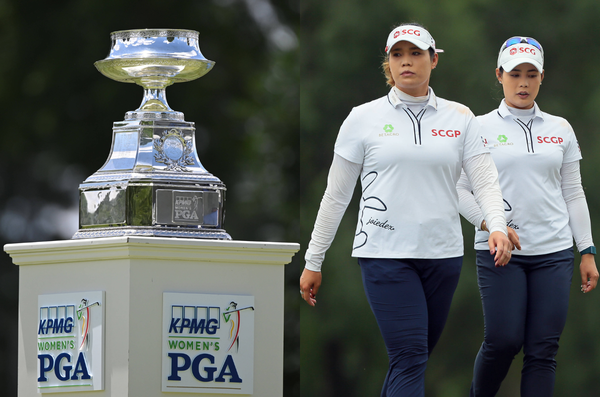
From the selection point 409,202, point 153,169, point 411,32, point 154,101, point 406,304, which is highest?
point 411,32

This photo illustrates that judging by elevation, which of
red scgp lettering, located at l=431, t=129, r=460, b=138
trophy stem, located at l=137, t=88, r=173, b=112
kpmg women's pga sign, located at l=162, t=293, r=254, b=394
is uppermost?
trophy stem, located at l=137, t=88, r=173, b=112

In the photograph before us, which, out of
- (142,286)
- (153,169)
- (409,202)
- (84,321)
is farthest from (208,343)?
(409,202)

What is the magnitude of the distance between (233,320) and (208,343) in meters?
0.12

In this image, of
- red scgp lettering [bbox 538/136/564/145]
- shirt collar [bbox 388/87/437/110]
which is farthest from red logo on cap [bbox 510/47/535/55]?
shirt collar [bbox 388/87/437/110]

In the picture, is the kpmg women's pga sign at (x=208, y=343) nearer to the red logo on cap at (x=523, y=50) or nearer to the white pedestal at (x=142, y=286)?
the white pedestal at (x=142, y=286)

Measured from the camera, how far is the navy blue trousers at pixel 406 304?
2.85m

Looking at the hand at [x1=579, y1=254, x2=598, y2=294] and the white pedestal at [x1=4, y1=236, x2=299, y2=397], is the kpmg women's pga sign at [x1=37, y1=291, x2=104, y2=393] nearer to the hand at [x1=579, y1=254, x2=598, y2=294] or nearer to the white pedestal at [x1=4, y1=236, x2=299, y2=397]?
the white pedestal at [x1=4, y1=236, x2=299, y2=397]

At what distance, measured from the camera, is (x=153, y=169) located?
3.38 m

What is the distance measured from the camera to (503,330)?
3.29 m

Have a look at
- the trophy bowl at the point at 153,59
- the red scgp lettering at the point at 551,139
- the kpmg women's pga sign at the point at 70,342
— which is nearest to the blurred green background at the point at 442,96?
the red scgp lettering at the point at 551,139

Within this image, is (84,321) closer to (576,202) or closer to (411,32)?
(411,32)

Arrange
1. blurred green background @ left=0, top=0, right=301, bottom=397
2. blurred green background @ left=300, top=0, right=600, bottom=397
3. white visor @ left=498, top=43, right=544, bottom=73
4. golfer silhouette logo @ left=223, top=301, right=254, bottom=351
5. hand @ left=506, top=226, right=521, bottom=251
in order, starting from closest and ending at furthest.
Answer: hand @ left=506, top=226, right=521, bottom=251 < golfer silhouette logo @ left=223, top=301, right=254, bottom=351 < white visor @ left=498, top=43, right=544, bottom=73 < blurred green background @ left=300, top=0, right=600, bottom=397 < blurred green background @ left=0, top=0, right=301, bottom=397

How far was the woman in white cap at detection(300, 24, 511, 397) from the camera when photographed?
287 cm

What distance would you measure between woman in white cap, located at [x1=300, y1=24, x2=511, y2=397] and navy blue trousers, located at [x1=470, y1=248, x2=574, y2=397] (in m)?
0.37
